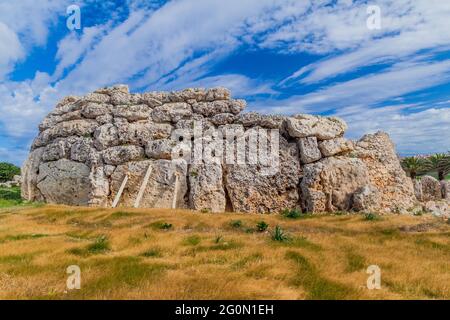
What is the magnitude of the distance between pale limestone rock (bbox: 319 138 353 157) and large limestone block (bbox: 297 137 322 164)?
648mm

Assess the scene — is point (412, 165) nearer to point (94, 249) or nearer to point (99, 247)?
point (99, 247)

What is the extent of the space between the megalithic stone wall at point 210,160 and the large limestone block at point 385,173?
0.11 m

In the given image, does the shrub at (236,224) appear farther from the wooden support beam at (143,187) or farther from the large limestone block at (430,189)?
the large limestone block at (430,189)

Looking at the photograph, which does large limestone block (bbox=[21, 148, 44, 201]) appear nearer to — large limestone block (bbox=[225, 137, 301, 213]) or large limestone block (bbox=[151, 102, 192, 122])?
large limestone block (bbox=[151, 102, 192, 122])

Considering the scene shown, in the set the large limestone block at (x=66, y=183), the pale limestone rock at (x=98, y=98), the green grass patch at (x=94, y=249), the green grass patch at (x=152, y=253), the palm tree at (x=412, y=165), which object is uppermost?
the pale limestone rock at (x=98, y=98)

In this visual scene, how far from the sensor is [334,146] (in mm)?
36719

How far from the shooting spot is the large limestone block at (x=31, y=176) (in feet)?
139

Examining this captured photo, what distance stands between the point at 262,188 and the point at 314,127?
8.73 meters

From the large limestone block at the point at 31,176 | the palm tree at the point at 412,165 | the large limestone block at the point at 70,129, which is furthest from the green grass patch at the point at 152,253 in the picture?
the palm tree at the point at 412,165

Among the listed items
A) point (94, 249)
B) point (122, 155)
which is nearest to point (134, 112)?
point (122, 155)

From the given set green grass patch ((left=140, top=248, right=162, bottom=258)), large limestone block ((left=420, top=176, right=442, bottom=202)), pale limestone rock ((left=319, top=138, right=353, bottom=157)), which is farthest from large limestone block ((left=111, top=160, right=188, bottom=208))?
large limestone block ((left=420, top=176, right=442, bottom=202))

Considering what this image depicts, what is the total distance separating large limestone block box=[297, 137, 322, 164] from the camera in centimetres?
3603
